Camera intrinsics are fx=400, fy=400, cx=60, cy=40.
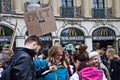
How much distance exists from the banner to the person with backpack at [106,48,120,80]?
155cm

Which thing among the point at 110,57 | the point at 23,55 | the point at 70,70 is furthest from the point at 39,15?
the point at 23,55

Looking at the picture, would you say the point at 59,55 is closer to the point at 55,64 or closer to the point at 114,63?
the point at 55,64

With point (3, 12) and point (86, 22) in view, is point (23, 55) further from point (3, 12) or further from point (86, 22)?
point (86, 22)

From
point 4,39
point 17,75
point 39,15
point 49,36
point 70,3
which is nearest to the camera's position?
point 17,75

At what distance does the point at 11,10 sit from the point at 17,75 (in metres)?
22.8

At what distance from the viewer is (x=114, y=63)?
9320mm

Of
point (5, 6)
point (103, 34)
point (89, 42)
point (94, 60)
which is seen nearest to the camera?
point (94, 60)

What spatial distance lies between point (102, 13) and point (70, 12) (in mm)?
2710

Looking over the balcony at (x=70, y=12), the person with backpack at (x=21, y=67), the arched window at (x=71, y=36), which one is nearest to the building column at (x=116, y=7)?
the balcony at (x=70, y=12)

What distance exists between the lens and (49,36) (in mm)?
27922

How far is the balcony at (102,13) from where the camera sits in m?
30.1

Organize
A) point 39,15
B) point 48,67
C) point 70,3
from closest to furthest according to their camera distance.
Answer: point 48,67, point 39,15, point 70,3

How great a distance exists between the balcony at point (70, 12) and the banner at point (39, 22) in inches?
791

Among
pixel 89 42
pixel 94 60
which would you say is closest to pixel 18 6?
pixel 89 42
